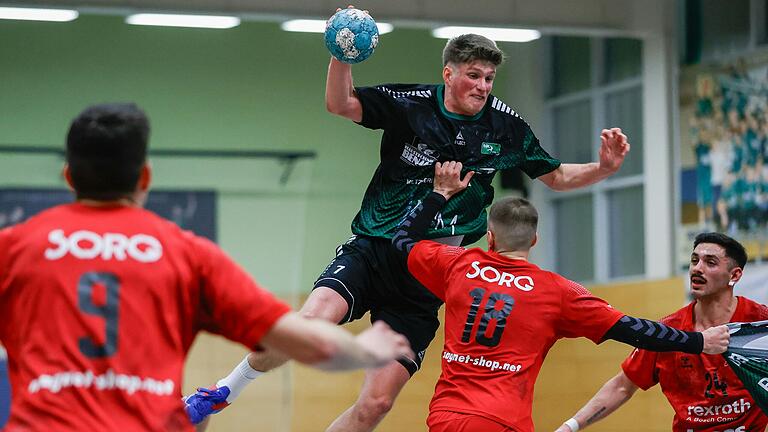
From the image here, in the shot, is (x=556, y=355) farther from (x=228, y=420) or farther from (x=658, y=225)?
(x=228, y=420)

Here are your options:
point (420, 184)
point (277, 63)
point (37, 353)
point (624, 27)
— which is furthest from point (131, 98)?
point (37, 353)

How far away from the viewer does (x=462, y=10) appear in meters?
12.6

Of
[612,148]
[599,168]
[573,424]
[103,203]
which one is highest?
Answer: [103,203]

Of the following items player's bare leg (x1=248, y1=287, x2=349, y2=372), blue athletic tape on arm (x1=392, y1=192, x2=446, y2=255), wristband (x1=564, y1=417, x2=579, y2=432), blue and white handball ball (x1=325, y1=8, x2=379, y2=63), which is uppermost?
blue and white handball ball (x1=325, y1=8, x2=379, y2=63)

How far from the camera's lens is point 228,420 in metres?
13.3

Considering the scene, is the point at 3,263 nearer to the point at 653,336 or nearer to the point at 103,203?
the point at 103,203

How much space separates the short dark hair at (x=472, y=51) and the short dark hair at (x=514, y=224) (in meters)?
0.85

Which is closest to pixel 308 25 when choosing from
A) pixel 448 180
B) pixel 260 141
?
pixel 260 141

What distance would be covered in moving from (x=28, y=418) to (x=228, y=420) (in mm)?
10398

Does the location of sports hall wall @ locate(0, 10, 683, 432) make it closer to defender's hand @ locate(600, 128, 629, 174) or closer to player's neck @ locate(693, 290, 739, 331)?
player's neck @ locate(693, 290, 739, 331)

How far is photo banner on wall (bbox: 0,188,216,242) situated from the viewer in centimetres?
1317

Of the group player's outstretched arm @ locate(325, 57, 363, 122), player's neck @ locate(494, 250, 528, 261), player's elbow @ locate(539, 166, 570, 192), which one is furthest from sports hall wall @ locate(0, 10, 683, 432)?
player's neck @ locate(494, 250, 528, 261)

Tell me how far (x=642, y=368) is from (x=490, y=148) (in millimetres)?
1582

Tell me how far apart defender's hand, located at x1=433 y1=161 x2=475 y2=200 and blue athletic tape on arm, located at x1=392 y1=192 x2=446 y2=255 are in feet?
0.17
